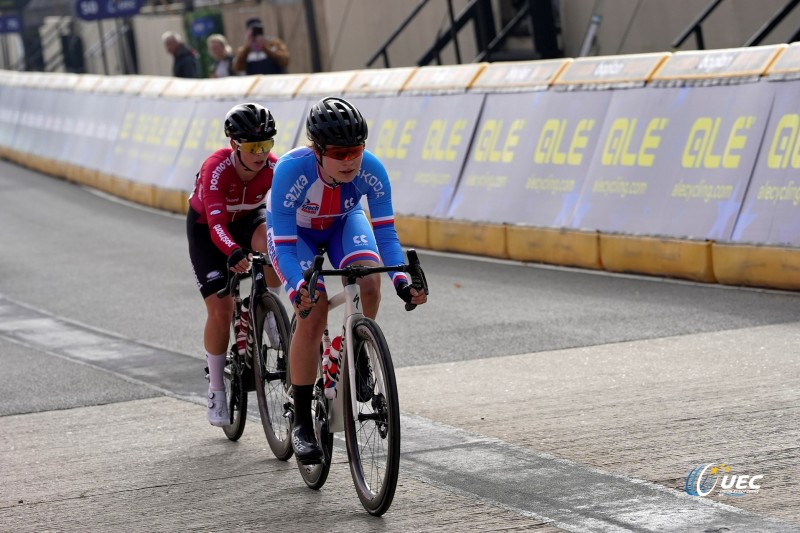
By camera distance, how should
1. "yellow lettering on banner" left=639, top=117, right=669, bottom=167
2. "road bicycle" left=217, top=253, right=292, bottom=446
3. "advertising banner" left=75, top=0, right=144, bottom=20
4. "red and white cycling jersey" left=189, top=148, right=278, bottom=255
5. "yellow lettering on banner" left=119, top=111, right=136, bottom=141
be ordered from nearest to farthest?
"road bicycle" left=217, top=253, right=292, bottom=446
"red and white cycling jersey" left=189, top=148, right=278, bottom=255
"yellow lettering on banner" left=639, top=117, right=669, bottom=167
"yellow lettering on banner" left=119, top=111, right=136, bottom=141
"advertising banner" left=75, top=0, right=144, bottom=20

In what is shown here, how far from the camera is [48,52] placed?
2090 inches

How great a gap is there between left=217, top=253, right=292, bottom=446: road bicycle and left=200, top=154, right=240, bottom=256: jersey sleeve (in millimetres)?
208

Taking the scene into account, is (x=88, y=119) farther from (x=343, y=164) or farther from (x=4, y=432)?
(x=343, y=164)

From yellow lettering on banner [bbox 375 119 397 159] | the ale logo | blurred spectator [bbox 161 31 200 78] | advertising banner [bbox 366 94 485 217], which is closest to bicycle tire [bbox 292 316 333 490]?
the ale logo

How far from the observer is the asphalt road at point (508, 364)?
621cm

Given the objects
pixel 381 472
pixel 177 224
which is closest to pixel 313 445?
pixel 381 472

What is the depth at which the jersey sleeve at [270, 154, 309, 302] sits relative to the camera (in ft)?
20.8

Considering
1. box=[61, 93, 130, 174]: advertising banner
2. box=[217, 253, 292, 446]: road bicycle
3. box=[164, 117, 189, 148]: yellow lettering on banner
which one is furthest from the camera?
box=[61, 93, 130, 174]: advertising banner

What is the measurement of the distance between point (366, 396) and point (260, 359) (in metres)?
1.48

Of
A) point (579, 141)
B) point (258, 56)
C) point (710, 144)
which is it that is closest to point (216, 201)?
point (710, 144)

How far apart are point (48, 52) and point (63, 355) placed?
44424 millimetres

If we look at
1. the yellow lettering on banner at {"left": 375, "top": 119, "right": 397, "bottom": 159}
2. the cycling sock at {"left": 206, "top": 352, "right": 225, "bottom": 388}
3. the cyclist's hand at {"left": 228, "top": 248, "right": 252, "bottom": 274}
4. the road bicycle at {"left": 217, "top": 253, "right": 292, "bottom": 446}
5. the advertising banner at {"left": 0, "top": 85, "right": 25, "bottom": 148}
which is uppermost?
the cyclist's hand at {"left": 228, "top": 248, "right": 252, "bottom": 274}

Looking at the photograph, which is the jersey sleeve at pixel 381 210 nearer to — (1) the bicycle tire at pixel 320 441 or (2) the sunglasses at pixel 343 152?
(2) the sunglasses at pixel 343 152

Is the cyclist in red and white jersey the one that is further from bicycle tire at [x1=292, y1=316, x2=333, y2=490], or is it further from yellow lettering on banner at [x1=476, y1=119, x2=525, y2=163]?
yellow lettering on banner at [x1=476, y1=119, x2=525, y2=163]
